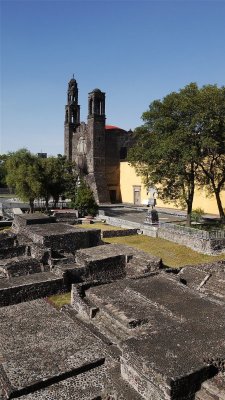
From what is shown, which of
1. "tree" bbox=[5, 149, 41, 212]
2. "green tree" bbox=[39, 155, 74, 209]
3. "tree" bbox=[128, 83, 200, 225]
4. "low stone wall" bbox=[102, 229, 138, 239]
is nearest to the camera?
"tree" bbox=[128, 83, 200, 225]

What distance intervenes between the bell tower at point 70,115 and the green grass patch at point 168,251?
107 ft

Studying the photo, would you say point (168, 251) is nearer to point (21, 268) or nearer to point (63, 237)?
point (63, 237)

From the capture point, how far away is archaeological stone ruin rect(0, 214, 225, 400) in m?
6.98

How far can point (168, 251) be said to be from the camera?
2150cm

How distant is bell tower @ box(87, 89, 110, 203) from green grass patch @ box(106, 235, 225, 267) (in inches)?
951

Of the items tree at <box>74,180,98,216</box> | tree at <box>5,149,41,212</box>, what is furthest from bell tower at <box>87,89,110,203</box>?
tree at <box>5,149,41,212</box>

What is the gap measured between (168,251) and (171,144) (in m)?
7.05

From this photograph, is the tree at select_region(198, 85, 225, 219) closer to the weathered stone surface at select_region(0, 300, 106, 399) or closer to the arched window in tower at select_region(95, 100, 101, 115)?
the weathered stone surface at select_region(0, 300, 106, 399)

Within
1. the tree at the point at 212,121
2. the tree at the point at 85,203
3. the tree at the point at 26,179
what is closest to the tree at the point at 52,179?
the tree at the point at 26,179

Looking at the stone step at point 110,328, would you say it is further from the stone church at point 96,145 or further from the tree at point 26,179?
the stone church at point 96,145

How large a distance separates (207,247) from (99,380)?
46.6 feet

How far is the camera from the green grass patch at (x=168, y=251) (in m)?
19.5

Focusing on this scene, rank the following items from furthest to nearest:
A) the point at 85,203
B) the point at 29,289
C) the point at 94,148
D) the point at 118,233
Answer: the point at 94,148 → the point at 85,203 → the point at 118,233 → the point at 29,289

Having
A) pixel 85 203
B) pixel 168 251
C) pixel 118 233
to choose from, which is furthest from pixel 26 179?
pixel 168 251
